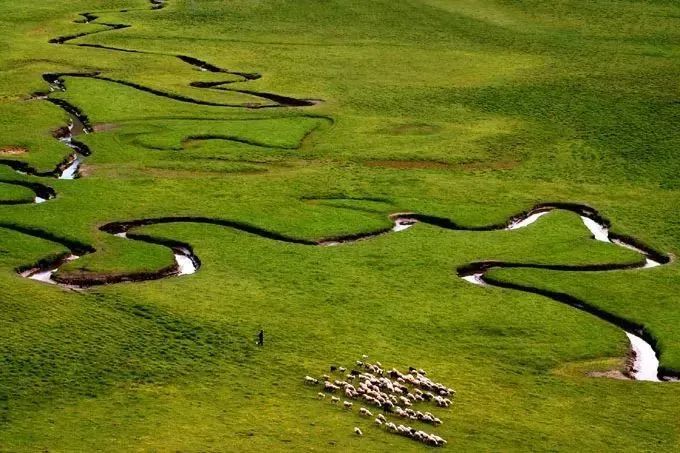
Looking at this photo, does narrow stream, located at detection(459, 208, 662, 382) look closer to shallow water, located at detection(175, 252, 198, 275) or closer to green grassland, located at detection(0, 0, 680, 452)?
green grassland, located at detection(0, 0, 680, 452)

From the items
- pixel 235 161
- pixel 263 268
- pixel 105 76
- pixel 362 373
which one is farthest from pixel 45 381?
pixel 105 76

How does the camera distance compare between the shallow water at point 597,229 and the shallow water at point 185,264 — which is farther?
the shallow water at point 597,229

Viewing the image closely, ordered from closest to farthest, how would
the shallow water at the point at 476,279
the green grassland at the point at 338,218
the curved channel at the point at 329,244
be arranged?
the green grassland at the point at 338,218
the curved channel at the point at 329,244
the shallow water at the point at 476,279

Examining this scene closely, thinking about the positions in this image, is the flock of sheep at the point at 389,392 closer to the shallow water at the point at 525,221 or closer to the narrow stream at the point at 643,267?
the narrow stream at the point at 643,267

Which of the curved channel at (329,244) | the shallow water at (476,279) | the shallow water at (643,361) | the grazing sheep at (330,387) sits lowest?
the shallow water at (643,361)

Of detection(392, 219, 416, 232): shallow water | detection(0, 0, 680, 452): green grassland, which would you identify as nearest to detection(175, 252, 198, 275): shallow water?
detection(0, 0, 680, 452): green grassland

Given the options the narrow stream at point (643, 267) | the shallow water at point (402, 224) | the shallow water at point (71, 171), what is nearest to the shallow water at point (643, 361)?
the narrow stream at point (643, 267)

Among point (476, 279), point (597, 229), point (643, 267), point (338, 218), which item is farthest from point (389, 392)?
point (597, 229)
